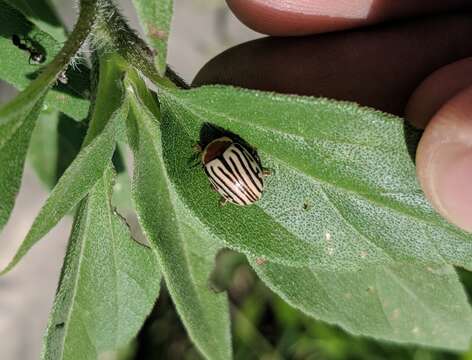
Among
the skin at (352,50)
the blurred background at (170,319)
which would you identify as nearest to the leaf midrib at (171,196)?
the skin at (352,50)

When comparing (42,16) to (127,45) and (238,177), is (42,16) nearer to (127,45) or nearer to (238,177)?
(127,45)

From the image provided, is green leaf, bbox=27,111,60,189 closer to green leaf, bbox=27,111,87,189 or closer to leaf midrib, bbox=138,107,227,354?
green leaf, bbox=27,111,87,189

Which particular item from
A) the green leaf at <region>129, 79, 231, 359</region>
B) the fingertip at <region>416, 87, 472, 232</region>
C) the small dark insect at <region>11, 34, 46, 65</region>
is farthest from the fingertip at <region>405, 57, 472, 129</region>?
the small dark insect at <region>11, 34, 46, 65</region>

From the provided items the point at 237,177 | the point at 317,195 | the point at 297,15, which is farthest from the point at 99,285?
the point at 297,15

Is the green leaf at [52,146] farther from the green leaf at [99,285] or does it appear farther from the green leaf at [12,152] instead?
the green leaf at [12,152]

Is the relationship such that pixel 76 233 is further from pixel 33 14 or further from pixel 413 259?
pixel 413 259
